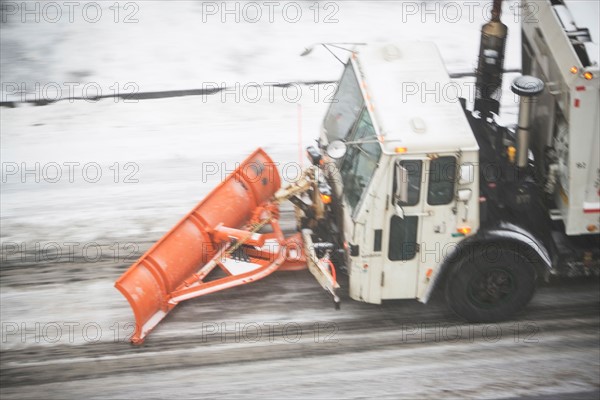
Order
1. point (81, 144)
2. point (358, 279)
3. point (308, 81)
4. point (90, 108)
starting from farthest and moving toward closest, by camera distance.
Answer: point (308, 81) < point (90, 108) < point (81, 144) < point (358, 279)

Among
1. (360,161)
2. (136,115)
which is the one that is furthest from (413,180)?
(136,115)

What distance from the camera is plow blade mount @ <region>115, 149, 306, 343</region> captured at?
666 centimetres

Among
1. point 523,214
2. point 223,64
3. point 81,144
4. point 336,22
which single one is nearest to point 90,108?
point 81,144

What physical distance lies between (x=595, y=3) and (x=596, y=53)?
0.85m

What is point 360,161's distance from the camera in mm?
6477

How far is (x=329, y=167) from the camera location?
7164mm

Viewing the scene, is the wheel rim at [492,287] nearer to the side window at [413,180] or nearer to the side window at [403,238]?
the side window at [403,238]

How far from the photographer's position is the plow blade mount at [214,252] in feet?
21.9

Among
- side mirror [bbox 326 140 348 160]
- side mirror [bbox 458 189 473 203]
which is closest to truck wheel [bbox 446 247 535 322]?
side mirror [bbox 458 189 473 203]

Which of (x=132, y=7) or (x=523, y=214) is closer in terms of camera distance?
(x=523, y=214)

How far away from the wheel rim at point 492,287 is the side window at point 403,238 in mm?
730

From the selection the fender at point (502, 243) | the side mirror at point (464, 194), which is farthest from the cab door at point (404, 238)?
the side mirror at point (464, 194)

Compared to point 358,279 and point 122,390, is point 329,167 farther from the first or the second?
point 122,390

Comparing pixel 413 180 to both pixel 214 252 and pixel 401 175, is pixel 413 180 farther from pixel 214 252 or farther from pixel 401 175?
pixel 214 252
